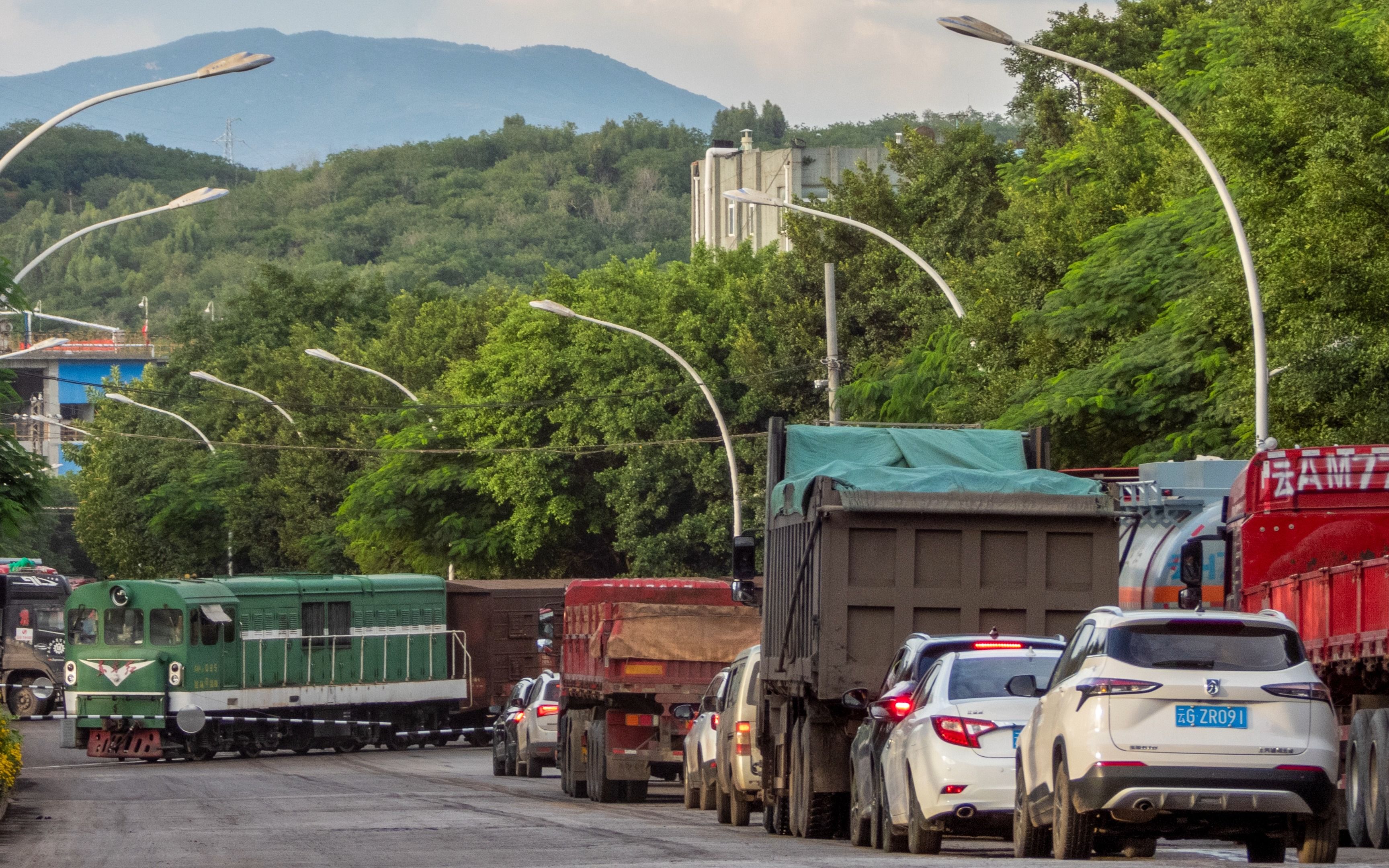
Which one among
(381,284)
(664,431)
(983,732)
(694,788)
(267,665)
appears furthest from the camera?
(381,284)

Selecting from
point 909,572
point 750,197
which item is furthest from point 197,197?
point 909,572

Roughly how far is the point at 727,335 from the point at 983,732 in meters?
47.9

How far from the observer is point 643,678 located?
83.1ft

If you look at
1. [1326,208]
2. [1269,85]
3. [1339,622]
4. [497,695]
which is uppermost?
[1269,85]

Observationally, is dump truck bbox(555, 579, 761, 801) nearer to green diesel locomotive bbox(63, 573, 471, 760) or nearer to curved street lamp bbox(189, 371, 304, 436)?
green diesel locomotive bbox(63, 573, 471, 760)

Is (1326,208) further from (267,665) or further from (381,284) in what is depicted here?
(381,284)

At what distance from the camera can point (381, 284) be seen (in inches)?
3910

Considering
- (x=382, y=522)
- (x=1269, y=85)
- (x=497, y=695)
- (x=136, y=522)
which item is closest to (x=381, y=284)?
(x=136, y=522)

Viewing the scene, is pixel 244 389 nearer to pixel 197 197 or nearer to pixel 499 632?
pixel 499 632

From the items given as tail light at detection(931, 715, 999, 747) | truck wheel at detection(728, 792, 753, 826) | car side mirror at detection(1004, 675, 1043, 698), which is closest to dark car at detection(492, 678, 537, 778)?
truck wheel at detection(728, 792, 753, 826)

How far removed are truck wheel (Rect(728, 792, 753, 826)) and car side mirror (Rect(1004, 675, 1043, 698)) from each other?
7374 mm

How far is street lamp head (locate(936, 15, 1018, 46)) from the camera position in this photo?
75.6 ft

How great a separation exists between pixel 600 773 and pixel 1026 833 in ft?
42.4

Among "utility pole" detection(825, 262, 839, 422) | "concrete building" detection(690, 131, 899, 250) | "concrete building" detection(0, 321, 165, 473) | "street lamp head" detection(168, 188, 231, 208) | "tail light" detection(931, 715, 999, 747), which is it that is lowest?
"tail light" detection(931, 715, 999, 747)
